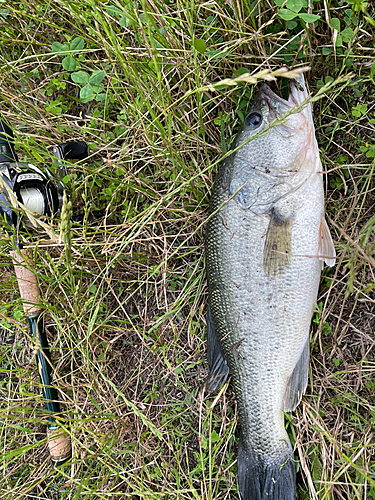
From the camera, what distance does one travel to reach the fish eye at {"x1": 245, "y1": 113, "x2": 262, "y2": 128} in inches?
79.0

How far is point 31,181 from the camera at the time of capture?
2166mm

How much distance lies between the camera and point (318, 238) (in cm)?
201

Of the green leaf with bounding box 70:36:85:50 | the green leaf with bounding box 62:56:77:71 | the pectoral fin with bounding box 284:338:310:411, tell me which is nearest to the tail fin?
the pectoral fin with bounding box 284:338:310:411

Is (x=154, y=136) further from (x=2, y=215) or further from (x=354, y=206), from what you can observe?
(x=354, y=206)

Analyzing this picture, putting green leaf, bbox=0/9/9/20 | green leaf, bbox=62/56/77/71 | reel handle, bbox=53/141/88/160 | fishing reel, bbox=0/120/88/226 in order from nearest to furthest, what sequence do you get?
fishing reel, bbox=0/120/88/226, reel handle, bbox=53/141/88/160, green leaf, bbox=62/56/77/71, green leaf, bbox=0/9/9/20

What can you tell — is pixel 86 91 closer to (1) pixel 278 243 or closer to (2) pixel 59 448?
(1) pixel 278 243

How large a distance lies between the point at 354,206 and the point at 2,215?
198cm

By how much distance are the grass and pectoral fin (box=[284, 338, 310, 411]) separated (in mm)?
117

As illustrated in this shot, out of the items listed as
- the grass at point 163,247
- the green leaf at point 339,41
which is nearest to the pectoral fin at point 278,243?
the grass at point 163,247

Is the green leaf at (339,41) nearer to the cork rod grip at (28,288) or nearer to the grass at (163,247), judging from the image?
the grass at (163,247)

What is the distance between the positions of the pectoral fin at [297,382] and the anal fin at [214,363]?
37cm

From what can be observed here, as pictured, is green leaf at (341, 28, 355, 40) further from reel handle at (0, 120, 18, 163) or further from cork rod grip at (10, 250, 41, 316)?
cork rod grip at (10, 250, 41, 316)

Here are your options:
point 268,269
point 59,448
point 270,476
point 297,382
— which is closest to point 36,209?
point 268,269

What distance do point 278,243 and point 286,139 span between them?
1.76ft
